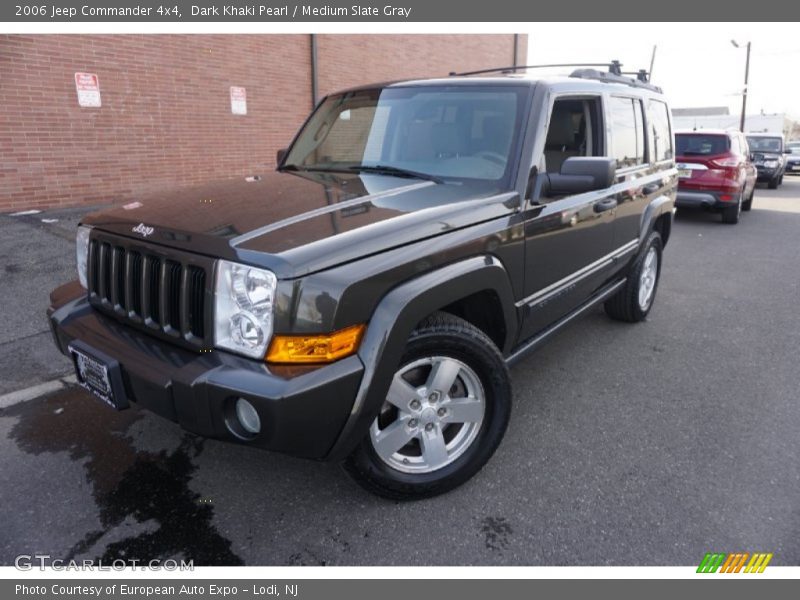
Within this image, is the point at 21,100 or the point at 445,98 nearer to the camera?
the point at 445,98

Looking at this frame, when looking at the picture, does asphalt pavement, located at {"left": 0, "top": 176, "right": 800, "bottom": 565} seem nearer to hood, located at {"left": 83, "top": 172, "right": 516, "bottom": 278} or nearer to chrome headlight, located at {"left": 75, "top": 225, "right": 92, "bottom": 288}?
chrome headlight, located at {"left": 75, "top": 225, "right": 92, "bottom": 288}

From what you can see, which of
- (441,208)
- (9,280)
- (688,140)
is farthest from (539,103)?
(688,140)

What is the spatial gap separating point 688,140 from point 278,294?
10.2 metres

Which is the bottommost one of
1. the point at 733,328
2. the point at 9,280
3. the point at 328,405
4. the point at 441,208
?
the point at 733,328

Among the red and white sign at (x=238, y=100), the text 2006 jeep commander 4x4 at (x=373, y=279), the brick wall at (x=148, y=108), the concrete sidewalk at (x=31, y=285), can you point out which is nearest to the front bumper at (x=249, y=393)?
the text 2006 jeep commander 4x4 at (x=373, y=279)

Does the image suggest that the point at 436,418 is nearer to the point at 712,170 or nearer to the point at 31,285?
the point at 31,285

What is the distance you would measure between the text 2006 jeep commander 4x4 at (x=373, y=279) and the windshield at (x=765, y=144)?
1797 cm

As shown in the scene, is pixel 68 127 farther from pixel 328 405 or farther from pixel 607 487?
pixel 607 487

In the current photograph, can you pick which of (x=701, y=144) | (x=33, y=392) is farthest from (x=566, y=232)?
(x=701, y=144)

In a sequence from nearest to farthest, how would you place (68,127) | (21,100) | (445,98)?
1. (445,98)
2. (21,100)
3. (68,127)

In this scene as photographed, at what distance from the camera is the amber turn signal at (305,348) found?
199 centimetres

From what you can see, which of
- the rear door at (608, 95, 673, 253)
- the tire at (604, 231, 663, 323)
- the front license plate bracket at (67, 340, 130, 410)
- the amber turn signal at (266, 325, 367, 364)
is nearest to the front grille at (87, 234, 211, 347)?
the front license plate bracket at (67, 340, 130, 410)

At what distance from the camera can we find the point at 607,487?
2.68 meters

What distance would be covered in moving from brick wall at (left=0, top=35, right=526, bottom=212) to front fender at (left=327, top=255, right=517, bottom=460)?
7.52 m
